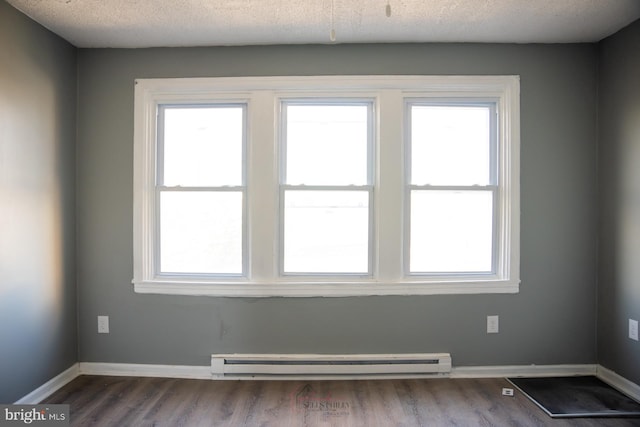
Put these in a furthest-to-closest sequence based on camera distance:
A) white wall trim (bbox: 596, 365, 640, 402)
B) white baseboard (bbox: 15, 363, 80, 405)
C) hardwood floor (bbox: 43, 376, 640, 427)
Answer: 1. white wall trim (bbox: 596, 365, 640, 402)
2. white baseboard (bbox: 15, 363, 80, 405)
3. hardwood floor (bbox: 43, 376, 640, 427)

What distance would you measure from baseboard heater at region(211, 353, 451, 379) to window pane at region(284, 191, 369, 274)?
65cm

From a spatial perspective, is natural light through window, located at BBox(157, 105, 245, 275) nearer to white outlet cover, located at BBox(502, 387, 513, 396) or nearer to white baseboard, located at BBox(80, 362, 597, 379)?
white baseboard, located at BBox(80, 362, 597, 379)

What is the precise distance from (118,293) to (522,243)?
3.15 meters

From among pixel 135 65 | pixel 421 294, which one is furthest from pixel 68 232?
pixel 421 294

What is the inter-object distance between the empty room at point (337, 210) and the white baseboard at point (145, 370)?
0.4 inches

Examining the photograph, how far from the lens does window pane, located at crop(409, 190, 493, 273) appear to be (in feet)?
9.32

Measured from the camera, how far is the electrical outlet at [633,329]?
2.48m

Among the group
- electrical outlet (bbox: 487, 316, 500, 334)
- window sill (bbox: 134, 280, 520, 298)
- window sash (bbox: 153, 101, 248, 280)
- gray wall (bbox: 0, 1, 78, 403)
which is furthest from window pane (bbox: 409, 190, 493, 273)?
gray wall (bbox: 0, 1, 78, 403)

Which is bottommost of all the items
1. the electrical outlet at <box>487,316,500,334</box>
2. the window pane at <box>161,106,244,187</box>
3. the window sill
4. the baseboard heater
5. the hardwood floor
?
the hardwood floor

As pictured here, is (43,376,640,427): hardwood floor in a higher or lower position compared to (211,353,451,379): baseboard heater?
lower

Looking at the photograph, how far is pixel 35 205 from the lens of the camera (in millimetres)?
2438

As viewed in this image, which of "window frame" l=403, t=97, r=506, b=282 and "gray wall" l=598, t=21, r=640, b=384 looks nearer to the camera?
"gray wall" l=598, t=21, r=640, b=384

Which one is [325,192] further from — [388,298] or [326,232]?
[388,298]

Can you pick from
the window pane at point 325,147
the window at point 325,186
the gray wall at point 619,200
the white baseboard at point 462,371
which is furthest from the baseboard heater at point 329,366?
the window pane at point 325,147
